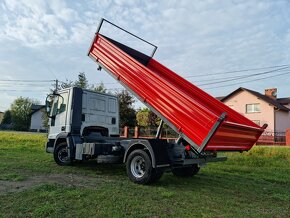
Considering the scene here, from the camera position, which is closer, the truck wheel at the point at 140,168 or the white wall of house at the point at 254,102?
the truck wheel at the point at 140,168

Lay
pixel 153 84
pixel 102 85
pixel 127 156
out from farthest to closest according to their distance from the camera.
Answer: pixel 102 85 < pixel 127 156 < pixel 153 84

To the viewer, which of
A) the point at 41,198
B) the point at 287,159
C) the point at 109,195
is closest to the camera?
the point at 41,198

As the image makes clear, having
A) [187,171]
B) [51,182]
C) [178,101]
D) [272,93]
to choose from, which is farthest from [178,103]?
[272,93]

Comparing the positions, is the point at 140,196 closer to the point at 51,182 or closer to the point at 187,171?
the point at 51,182

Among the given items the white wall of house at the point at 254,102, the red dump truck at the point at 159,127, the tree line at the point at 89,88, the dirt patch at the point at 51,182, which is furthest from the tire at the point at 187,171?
the white wall of house at the point at 254,102

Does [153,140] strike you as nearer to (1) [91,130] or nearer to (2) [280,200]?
(2) [280,200]

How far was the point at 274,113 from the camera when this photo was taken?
37.6m

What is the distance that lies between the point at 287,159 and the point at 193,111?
390 inches

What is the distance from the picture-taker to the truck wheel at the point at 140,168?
7027mm

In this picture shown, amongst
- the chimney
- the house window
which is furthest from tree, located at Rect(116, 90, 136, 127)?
the chimney

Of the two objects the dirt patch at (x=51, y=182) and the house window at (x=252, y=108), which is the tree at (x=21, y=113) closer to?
the house window at (x=252, y=108)

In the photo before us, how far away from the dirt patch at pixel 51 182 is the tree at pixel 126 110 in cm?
2471

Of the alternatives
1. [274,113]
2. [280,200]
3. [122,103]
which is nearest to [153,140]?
[280,200]

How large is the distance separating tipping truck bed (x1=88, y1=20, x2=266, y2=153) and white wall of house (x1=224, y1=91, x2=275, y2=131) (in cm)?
3036
